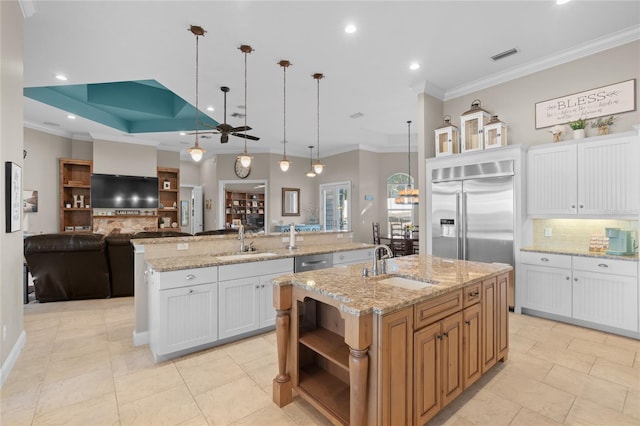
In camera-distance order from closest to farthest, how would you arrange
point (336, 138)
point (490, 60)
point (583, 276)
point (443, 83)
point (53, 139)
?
point (583, 276) < point (490, 60) < point (443, 83) < point (53, 139) < point (336, 138)

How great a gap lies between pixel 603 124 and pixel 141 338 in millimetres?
5698

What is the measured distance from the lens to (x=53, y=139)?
6.79 m

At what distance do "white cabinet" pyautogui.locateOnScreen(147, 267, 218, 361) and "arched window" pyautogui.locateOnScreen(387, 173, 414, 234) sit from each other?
6582 mm

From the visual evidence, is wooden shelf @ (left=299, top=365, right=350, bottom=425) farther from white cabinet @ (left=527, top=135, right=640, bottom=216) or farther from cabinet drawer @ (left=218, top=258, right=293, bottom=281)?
white cabinet @ (left=527, top=135, right=640, bottom=216)

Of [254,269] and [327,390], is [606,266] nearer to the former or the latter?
[327,390]

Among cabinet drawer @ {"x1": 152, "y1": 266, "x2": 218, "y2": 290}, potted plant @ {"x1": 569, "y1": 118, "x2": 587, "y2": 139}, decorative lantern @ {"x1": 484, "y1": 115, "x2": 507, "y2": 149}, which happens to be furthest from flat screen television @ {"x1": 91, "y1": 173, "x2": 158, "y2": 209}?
potted plant @ {"x1": 569, "y1": 118, "x2": 587, "y2": 139}

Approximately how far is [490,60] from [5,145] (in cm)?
525

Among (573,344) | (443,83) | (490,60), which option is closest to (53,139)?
(443,83)

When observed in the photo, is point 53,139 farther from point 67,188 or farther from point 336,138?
point 336,138

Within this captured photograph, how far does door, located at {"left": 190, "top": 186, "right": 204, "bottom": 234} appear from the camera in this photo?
32.4 feet

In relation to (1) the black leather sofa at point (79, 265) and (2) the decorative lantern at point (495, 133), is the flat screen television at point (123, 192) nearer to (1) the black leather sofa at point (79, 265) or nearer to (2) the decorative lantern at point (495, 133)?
(1) the black leather sofa at point (79, 265)

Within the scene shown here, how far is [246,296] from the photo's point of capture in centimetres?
314

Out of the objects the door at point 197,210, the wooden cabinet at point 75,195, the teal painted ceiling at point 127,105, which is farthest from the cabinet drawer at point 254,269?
the door at point 197,210

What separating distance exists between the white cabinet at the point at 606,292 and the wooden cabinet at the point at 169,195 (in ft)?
28.5
